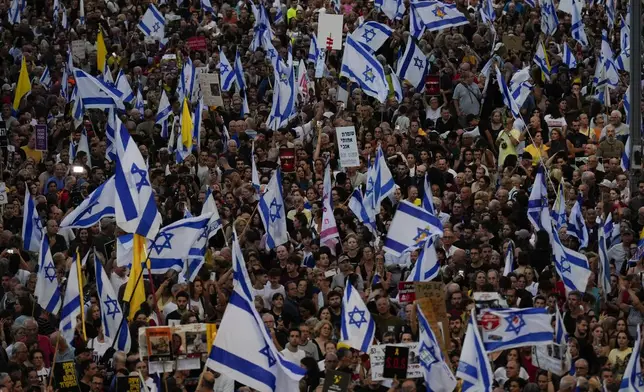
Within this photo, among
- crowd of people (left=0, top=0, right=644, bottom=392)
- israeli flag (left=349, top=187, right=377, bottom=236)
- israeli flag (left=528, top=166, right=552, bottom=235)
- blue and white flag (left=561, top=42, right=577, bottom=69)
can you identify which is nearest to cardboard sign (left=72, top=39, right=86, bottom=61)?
crowd of people (left=0, top=0, right=644, bottom=392)

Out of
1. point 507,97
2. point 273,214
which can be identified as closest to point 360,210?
point 273,214

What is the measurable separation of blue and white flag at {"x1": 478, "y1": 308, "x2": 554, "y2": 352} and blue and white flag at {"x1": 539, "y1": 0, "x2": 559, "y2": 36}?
15287 millimetres

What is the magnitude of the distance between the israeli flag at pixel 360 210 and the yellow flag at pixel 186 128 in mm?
4421

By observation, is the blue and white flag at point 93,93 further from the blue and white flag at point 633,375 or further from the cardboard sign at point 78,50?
the blue and white flag at point 633,375

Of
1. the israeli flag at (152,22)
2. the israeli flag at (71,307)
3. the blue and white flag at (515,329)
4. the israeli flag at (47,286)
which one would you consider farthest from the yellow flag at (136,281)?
the israeli flag at (152,22)

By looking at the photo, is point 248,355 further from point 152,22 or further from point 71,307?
point 152,22

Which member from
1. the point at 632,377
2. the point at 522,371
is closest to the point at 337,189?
the point at 522,371

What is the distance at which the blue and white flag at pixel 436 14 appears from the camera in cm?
3212

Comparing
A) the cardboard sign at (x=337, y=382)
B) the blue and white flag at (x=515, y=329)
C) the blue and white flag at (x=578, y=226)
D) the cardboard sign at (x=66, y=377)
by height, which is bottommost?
the cardboard sign at (x=66, y=377)

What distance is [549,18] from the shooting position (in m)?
34.2

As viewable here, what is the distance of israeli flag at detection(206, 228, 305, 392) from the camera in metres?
17.7

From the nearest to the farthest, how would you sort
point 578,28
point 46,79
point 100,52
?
point 578,28 → point 46,79 → point 100,52

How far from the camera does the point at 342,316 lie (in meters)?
20.9

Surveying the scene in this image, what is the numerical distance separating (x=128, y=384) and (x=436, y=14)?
14356 millimetres
